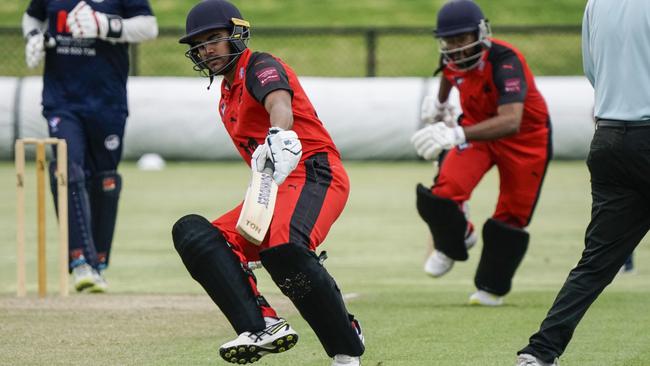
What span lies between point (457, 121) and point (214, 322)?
2.28 m

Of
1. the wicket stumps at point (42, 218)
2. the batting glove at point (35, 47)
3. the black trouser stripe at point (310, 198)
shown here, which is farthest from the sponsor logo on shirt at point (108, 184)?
the black trouser stripe at point (310, 198)

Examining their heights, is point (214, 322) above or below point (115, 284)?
above

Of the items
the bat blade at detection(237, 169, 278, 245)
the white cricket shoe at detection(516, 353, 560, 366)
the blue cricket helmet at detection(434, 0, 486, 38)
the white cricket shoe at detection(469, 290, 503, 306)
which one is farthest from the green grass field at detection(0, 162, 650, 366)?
the blue cricket helmet at detection(434, 0, 486, 38)

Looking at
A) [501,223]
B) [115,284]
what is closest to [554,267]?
[501,223]

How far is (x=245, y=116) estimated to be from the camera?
17.7ft

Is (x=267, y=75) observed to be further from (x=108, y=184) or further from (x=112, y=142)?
(x=108, y=184)

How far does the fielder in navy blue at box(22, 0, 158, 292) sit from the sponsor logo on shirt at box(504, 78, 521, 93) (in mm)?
2458

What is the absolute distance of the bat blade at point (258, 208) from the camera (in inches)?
191

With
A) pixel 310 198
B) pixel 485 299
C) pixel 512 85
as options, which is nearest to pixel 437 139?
pixel 512 85

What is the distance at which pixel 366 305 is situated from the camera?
759 cm

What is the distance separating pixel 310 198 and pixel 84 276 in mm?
3264

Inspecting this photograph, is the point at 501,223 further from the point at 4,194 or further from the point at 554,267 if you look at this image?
the point at 4,194

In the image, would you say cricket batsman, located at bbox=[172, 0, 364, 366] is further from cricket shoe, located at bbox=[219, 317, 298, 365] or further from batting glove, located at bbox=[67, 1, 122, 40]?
batting glove, located at bbox=[67, 1, 122, 40]

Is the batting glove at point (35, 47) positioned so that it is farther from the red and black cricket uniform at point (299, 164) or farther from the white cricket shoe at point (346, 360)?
the white cricket shoe at point (346, 360)
